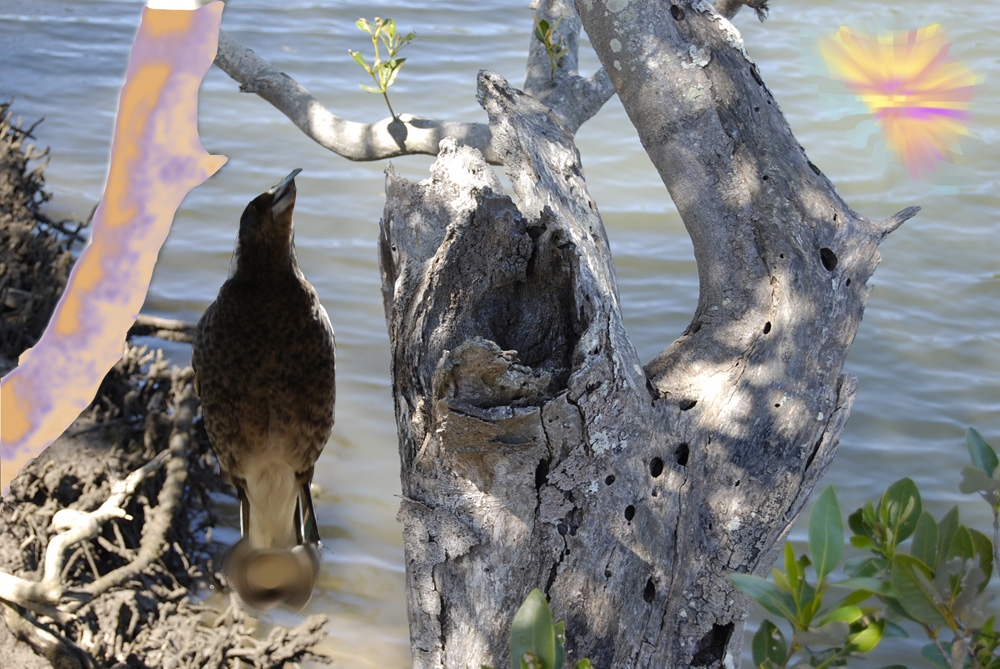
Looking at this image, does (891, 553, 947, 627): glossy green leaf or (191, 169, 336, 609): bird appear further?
(191, 169, 336, 609): bird

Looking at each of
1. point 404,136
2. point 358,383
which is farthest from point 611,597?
point 358,383

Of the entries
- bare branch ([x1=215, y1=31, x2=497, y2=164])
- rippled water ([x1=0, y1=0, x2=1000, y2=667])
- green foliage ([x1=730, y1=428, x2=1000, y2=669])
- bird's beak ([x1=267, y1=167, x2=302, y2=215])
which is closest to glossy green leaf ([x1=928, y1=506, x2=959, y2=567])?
green foliage ([x1=730, y1=428, x2=1000, y2=669])

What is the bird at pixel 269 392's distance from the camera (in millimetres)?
1339

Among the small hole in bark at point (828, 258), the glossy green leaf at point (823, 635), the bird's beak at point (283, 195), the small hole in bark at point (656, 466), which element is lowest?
the glossy green leaf at point (823, 635)

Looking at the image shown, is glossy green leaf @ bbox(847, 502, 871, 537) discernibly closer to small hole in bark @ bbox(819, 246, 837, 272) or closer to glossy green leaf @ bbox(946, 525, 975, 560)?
glossy green leaf @ bbox(946, 525, 975, 560)

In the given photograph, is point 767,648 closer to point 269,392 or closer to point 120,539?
point 269,392

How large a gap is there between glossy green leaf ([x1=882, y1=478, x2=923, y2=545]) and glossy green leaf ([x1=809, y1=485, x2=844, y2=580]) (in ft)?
0.41

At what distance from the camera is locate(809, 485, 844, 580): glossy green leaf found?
98 centimetres

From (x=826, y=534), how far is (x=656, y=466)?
42 cm

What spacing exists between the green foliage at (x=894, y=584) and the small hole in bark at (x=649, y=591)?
0.87 feet

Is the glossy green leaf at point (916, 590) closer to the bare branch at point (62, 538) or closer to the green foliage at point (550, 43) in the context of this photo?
the green foliage at point (550, 43)

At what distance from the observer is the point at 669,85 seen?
169cm

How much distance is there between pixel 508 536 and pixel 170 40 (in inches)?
30.4
